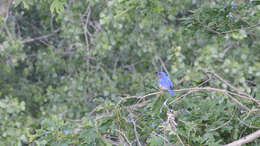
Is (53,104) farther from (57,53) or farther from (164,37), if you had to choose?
(164,37)

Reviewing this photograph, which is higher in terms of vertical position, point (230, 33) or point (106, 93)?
point (230, 33)

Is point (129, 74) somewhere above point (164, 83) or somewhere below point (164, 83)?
below

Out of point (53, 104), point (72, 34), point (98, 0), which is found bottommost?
point (53, 104)

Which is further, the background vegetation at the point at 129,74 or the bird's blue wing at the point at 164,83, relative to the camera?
the bird's blue wing at the point at 164,83

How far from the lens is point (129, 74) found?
6.27 metres

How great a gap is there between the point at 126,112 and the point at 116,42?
2.73 meters

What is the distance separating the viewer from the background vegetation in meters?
2.84

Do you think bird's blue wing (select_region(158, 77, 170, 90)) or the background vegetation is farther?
bird's blue wing (select_region(158, 77, 170, 90))

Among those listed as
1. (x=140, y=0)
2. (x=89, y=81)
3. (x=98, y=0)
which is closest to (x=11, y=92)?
(x=89, y=81)

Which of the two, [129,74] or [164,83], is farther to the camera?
[129,74]

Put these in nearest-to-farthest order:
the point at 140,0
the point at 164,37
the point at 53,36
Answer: the point at 140,0 → the point at 164,37 → the point at 53,36

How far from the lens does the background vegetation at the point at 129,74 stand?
2.84m

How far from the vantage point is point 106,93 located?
18.1 ft

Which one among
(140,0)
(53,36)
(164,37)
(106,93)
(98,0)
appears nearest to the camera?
(140,0)
